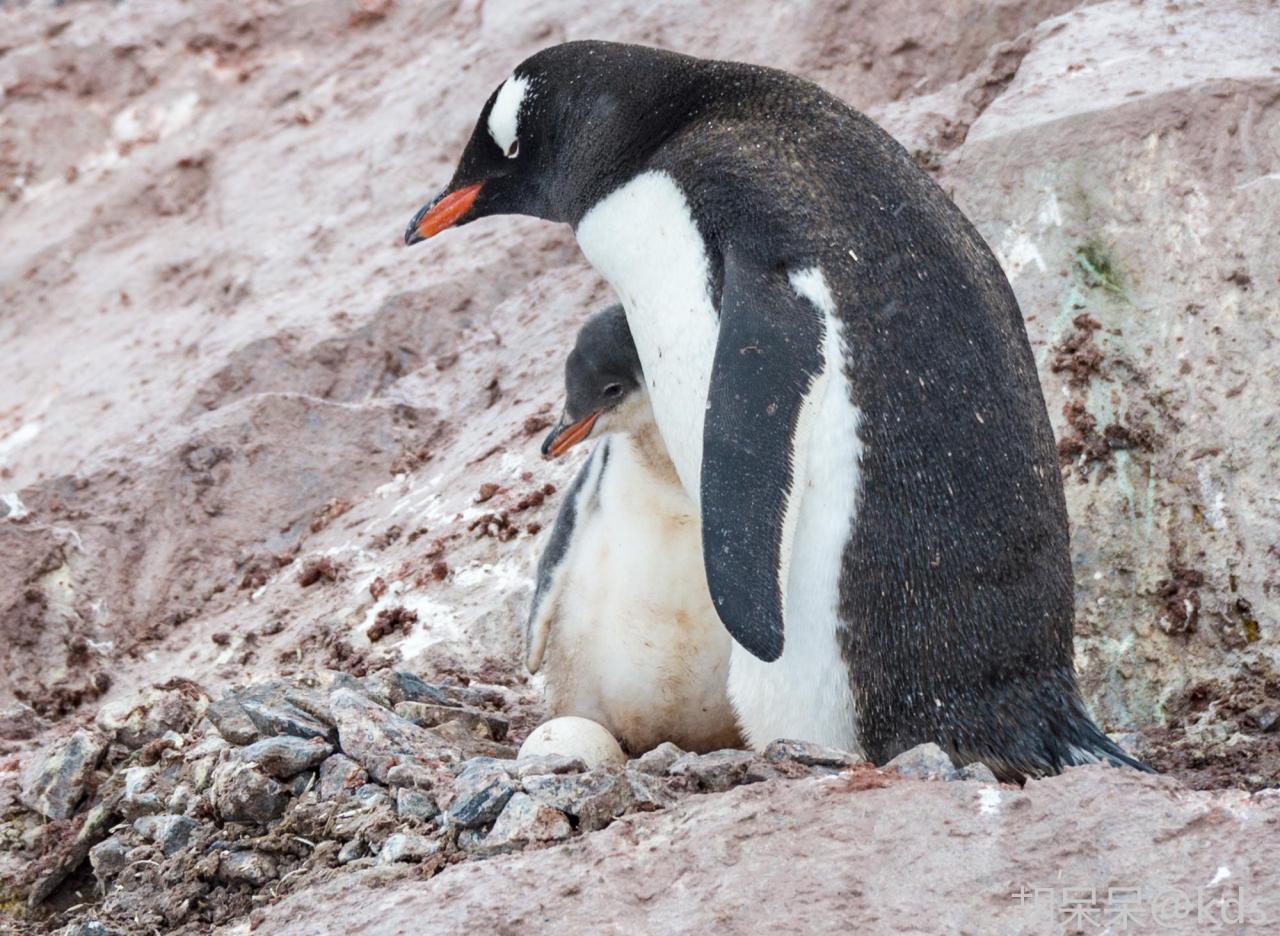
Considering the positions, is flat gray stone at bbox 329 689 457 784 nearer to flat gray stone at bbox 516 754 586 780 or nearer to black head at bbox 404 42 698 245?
flat gray stone at bbox 516 754 586 780

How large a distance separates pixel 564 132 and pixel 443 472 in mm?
1633

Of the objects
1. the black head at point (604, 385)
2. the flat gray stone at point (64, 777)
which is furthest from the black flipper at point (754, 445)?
the flat gray stone at point (64, 777)

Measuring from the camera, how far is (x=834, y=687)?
3.11 metres

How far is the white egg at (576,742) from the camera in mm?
3242

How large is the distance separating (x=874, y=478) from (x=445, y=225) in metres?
1.34

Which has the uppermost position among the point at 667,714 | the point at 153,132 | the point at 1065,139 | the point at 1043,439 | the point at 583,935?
the point at 153,132

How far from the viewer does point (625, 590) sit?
3.59 m

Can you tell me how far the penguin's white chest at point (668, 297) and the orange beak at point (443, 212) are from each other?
50 cm

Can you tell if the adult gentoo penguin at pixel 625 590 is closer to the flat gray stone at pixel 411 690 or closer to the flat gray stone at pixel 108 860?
the flat gray stone at pixel 411 690

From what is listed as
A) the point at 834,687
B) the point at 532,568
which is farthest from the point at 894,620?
the point at 532,568

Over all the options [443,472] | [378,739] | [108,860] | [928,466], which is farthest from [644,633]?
[443,472]

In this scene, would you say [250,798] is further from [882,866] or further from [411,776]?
[882,866]

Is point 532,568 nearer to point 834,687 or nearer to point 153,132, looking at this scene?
point 834,687

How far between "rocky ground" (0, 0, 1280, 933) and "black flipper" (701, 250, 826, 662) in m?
0.31
